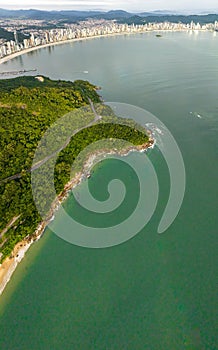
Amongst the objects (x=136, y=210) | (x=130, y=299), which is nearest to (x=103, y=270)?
(x=130, y=299)

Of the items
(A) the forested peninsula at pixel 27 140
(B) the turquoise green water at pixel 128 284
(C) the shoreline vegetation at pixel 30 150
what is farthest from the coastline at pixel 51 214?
(B) the turquoise green water at pixel 128 284

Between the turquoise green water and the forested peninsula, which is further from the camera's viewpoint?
the forested peninsula

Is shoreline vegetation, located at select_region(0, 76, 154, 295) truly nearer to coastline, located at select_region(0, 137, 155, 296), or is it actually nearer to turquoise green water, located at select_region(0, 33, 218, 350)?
coastline, located at select_region(0, 137, 155, 296)

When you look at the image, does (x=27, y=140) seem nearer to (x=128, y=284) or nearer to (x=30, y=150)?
(x=30, y=150)

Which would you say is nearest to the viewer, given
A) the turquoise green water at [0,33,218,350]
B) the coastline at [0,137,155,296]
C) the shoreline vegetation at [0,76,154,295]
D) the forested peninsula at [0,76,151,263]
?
the turquoise green water at [0,33,218,350]

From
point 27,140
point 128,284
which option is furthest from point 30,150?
point 128,284

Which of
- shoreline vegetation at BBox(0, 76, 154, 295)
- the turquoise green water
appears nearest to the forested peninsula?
shoreline vegetation at BBox(0, 76, 154, 295)
